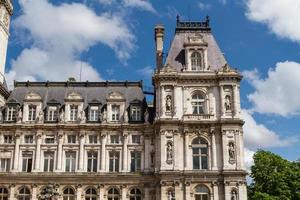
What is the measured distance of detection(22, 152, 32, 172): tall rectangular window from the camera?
61.3 meters

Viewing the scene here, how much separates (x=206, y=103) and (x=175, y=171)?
33.9ft

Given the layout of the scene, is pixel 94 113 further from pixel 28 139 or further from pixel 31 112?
pixel 28 139

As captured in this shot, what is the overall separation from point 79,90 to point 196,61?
57.7 ft

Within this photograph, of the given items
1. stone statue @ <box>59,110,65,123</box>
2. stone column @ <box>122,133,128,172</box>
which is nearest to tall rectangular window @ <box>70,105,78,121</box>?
stone statue @ <box>59,110,65,123</box>

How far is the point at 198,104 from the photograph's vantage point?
6178cm

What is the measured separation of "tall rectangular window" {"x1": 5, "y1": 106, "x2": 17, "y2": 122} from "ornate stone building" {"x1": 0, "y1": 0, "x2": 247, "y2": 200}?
15cm

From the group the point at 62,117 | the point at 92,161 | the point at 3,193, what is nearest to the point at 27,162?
the point at 3,193

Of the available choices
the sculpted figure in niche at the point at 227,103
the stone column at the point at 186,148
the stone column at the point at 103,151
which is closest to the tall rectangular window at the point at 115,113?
the stone column at the point at 103,151

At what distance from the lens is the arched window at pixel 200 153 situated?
5888cm

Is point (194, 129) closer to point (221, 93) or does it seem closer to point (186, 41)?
point (221, 93)

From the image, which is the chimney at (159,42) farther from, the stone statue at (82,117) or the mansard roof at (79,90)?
the stone statue at (82,117)

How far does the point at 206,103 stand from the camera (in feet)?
202

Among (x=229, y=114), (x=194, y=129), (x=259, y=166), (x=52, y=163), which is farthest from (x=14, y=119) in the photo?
(x=259, y=166)

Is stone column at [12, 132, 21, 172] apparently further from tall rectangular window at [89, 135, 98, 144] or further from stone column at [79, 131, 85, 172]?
tall rectangular window at [89, 135, 98, 144]
